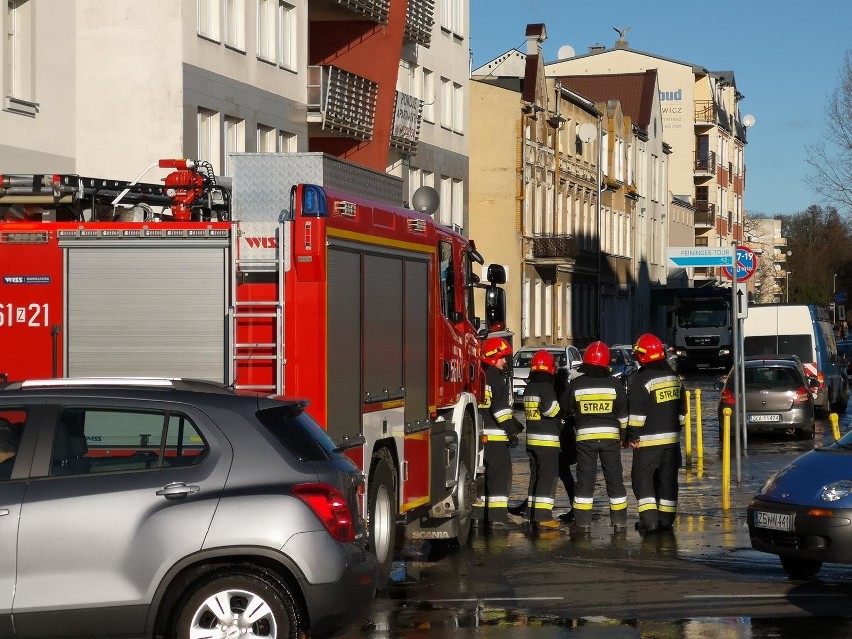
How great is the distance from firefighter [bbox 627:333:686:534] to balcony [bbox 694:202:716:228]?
9365cm

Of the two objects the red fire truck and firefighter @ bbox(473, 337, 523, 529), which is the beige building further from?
the red fire truck

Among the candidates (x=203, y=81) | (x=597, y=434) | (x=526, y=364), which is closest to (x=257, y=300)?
(x=597, y=434)

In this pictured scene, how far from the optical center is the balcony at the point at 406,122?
41.7m

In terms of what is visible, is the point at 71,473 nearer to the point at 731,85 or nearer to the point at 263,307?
the point at 263,307

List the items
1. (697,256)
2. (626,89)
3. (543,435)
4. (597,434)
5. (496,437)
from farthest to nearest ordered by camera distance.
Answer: (626,89) → (697,256) → (496,437) → (543,435) → (597,434)

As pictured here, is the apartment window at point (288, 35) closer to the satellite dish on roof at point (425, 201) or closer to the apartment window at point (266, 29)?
the apartment window at point (266, 29)

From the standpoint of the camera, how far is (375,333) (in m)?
11.7

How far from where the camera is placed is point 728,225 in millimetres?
118188

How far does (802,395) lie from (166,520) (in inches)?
907

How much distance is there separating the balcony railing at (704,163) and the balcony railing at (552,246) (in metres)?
45.8

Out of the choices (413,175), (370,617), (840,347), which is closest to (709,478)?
(370,617)

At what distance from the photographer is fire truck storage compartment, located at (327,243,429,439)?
35.0 ft

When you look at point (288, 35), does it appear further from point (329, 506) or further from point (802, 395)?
point (329, 506)

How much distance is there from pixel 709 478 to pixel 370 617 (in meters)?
12.1
